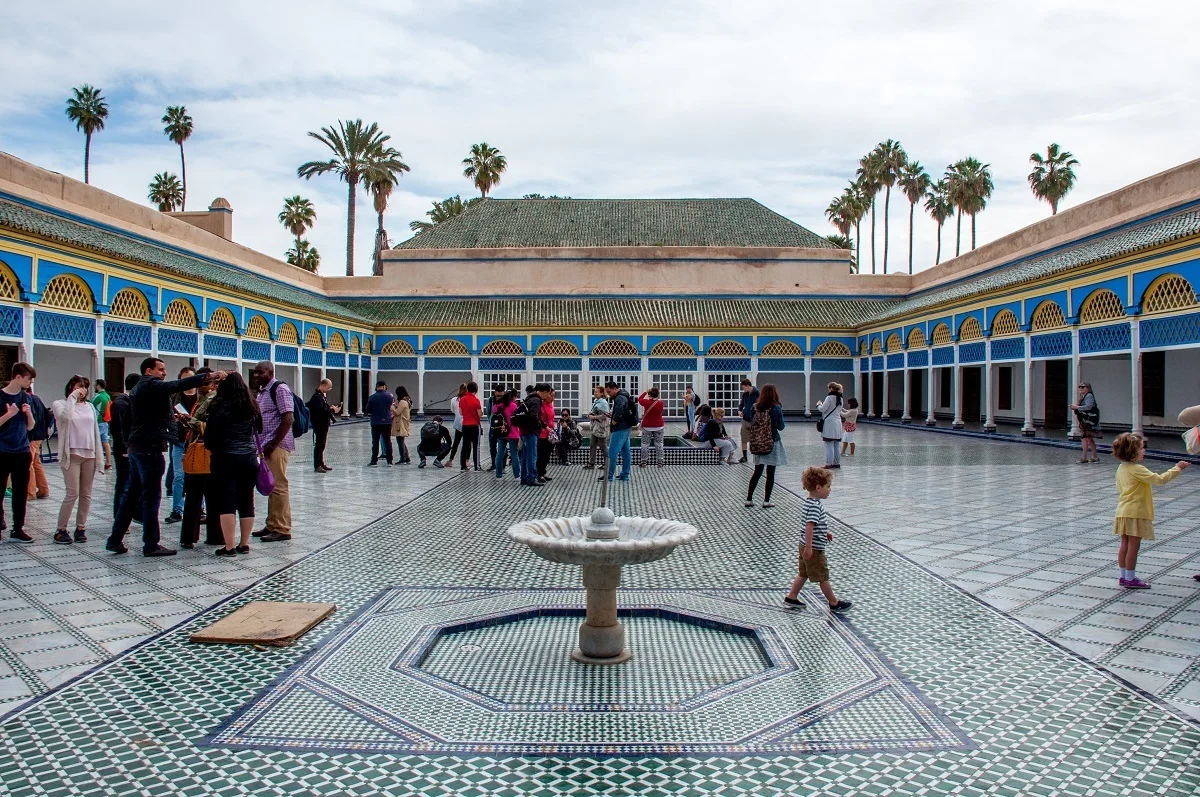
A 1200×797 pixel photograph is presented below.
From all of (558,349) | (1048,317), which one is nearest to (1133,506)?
(1048,317)

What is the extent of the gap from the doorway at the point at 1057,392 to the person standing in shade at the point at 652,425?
15.4 metres

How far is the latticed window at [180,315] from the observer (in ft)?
63.8

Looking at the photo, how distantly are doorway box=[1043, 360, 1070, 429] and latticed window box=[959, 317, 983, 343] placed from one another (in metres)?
2.81

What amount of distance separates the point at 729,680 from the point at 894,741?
3.09ft

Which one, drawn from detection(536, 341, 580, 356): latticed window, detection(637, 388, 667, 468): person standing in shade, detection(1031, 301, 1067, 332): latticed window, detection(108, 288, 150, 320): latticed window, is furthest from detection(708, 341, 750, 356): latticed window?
detection(108, 288, 150, 320): latticed window

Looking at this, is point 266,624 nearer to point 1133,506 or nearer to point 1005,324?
point 1133,506

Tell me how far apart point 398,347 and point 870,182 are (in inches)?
1306

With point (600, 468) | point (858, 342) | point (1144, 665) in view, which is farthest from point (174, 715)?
point (858, 342)

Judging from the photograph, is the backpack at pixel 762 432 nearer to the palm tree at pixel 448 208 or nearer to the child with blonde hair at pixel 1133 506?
the child with blonde hair at pixel 1133 506

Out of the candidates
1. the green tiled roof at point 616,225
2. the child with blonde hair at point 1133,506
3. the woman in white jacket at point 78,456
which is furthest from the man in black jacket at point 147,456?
the green tiled roof at point 616,225

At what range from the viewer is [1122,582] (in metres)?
5.81

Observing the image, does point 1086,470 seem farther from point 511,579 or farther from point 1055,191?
point 1055,191

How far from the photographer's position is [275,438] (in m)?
7.47

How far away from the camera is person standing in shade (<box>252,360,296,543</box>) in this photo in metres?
7.45
